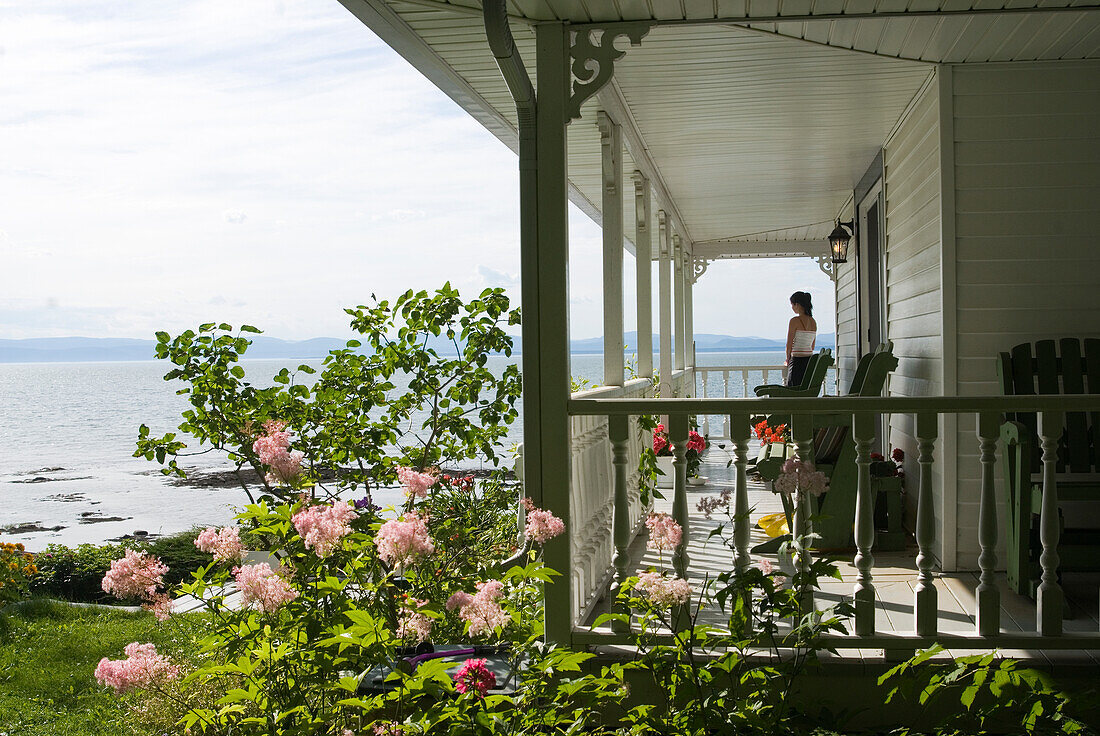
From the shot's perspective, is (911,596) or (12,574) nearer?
(911,596)

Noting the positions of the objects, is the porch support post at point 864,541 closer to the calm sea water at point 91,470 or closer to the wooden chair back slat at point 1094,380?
the wooden chair back slat at point 1094,380

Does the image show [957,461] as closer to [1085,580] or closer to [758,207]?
[1085,580]

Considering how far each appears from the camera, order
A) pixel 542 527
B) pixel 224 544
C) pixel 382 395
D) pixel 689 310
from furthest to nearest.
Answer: pixel 689 310
pixel 382 395
pixel 542 527
pixel 224 544

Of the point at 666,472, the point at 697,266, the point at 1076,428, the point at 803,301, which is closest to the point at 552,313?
the point at 1076,428

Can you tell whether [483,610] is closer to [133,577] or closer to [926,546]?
[133,577]

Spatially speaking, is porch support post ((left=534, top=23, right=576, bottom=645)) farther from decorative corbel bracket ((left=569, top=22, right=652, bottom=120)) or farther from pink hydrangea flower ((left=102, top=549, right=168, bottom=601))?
pink hydrangea flower ((left=102, top=549, right=168, bottom=601))

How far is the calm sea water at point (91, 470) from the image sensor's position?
2330 centimetres

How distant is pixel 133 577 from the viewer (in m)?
1.71

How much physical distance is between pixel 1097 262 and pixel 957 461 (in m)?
1.13

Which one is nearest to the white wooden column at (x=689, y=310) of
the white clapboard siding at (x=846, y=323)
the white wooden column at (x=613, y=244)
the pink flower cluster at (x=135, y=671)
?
the white clapboard siding at (x=846, y=323)

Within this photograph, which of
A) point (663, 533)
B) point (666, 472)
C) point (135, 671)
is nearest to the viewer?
point (135, 671)

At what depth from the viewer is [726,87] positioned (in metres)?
4.62

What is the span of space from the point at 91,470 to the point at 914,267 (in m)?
31.2

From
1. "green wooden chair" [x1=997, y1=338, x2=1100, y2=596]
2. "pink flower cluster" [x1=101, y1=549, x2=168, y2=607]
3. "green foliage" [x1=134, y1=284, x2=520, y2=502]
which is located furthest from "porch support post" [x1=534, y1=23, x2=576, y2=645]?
"green wooden chair" [x1=997, y1=338, x2=1100, y2=596]
